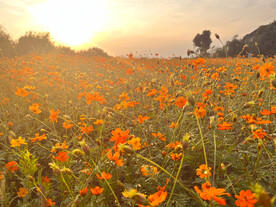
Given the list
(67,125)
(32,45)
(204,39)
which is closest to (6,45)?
(32,45)

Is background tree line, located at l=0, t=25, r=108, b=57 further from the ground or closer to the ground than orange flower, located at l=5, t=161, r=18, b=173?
further from the ground

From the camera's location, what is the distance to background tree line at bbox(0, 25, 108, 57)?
43.8 ft

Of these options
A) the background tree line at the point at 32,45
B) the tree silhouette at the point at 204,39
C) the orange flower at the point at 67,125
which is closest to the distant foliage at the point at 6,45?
the background tree line at the point at 32,45

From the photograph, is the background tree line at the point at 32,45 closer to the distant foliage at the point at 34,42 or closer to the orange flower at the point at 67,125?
the distant foliage at the point at 34,42

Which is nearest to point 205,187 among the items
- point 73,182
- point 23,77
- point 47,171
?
point 73,182

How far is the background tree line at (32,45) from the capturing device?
43.8ft

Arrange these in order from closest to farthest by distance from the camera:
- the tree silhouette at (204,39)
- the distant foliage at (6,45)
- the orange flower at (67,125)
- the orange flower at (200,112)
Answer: the orange flower at (200,112) < the orange flower at (67,125) < the distant foliage at (6,45) < the tree silhouette at (204,39)

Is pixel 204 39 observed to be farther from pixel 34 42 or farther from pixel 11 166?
pixel 11 166

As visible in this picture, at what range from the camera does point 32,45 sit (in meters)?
15.0

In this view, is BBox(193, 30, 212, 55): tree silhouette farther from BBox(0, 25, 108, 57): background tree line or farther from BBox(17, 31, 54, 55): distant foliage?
BBox(17, 31, 54, 55): distant foliage

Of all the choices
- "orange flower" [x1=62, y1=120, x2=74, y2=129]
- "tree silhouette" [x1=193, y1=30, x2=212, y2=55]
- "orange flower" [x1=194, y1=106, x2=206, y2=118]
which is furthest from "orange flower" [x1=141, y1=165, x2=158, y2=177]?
"tree silhouette" [x1=193, y1=30, x2=212, y2=55]

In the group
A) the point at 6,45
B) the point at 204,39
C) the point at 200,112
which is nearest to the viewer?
the point at 200,112

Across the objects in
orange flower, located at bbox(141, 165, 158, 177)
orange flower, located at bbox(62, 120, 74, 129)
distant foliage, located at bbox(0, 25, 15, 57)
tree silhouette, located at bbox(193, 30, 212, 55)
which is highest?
tree silhouette, located at bbox(193, 30, 212, 55)

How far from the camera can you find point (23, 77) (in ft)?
16.5
